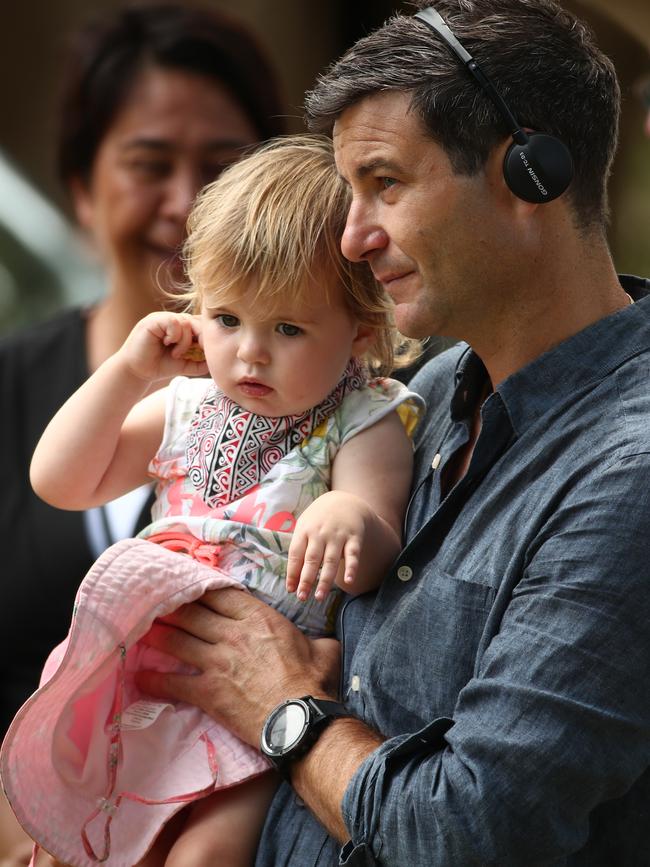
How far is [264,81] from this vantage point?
3.53 meters

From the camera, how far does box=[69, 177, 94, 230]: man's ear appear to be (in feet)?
12.0

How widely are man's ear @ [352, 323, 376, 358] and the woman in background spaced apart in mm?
1608

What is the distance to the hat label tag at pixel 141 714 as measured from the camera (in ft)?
5.28

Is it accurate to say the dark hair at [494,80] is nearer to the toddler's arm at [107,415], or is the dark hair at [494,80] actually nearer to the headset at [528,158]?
the headset at [528,158]

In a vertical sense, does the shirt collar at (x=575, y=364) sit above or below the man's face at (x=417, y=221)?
below

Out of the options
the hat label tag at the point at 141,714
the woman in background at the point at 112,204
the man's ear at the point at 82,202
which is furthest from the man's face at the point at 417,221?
the man's ear at the point at 82,202

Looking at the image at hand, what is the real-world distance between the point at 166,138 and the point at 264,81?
1.23 ft

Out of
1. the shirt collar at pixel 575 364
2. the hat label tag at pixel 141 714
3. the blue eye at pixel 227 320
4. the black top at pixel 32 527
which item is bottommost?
the black top at pixel 32 527

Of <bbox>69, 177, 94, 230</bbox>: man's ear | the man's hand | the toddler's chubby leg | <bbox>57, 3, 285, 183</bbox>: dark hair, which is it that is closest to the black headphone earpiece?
the man's hand

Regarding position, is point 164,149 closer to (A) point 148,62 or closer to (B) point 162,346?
(A) point 148,62

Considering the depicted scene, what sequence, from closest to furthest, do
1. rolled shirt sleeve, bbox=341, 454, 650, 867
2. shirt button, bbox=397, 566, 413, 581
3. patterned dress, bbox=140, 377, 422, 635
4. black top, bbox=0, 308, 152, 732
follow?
rolled shirt sleeve, bbox=341, 454, 650, 867, shirt button, bbox=397, 566, 413, 581, patterned dress, bbox=140, 377, 422, 635, black top, bbox=0, 308, 152, 732

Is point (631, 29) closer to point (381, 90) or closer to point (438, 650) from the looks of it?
point (381, 90)

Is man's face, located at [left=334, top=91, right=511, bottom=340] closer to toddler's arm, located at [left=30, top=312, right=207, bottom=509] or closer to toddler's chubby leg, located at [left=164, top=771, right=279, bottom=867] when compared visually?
toddler's arm, located at [left=30, top=312, right=207, bottom=509]

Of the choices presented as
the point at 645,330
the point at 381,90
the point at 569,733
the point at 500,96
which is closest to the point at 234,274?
the point at 381,90
